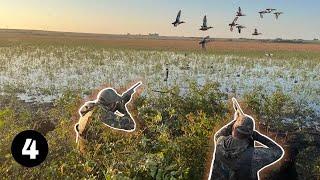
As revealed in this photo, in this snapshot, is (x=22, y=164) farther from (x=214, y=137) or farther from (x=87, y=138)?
(x=214, y=137)

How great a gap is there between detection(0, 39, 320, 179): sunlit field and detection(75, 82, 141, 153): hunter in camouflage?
0.52 ft

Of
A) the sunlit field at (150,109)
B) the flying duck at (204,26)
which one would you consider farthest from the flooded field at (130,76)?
the flying duck at (204,26)

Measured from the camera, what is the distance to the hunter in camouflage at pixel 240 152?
5227 millimetres

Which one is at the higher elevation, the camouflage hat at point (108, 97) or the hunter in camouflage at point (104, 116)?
the camouflage hat at point (108, 97)

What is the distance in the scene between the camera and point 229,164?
528 cm

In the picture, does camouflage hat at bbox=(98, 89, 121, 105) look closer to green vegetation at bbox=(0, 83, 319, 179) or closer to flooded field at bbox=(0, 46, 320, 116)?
green vegetation at bbox=(0, 83, 319, 179)

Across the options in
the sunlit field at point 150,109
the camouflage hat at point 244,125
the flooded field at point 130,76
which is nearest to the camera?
the camouflage hat at point 244,125

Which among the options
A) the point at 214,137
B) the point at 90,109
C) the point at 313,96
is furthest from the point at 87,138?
the point at 313,96

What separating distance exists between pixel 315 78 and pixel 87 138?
49.3 feet

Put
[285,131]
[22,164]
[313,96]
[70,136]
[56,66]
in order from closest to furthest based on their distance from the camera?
[22,164], [70,136], [285,131], [313,96], [56,66]

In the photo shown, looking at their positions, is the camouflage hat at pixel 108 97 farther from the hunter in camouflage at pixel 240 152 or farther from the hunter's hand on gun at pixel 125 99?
the hunter in camouflage at pixel 240 152

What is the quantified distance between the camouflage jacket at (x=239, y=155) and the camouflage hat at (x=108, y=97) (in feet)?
5.02

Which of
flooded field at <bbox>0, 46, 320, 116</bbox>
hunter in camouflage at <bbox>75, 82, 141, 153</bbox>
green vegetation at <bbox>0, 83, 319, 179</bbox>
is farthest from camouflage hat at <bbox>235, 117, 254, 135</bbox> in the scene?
flooded field at <bbox>0, 46, 320, 116</bbox>

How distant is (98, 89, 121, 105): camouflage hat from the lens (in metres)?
6.35
